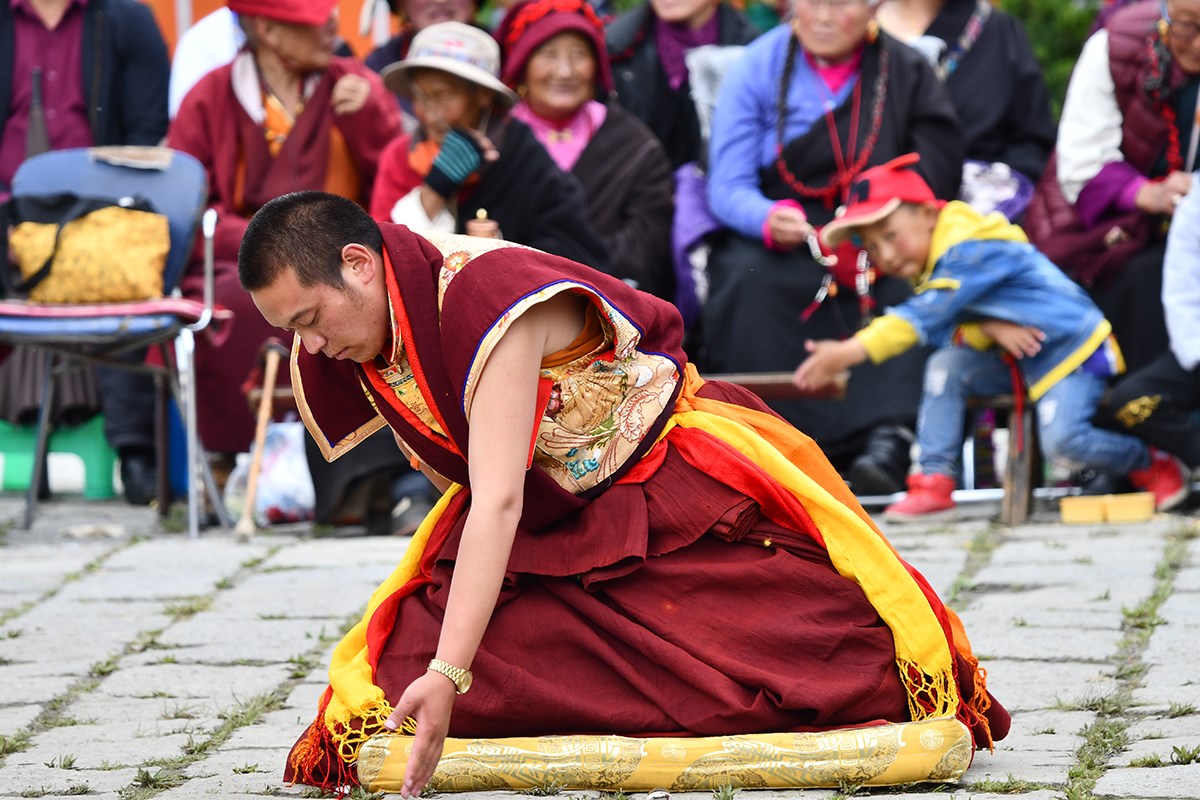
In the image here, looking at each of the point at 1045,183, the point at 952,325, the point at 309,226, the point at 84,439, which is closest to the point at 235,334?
the point at 84,439

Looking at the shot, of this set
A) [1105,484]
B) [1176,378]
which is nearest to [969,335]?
[1176,378]

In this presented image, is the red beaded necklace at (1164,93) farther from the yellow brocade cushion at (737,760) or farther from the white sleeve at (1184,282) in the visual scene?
the yellow brocade cushion at (737,760)

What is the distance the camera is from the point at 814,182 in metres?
6.80

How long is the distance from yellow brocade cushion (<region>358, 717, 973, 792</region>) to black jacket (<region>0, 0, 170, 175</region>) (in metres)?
4.75

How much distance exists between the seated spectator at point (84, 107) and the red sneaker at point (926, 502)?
114 inches

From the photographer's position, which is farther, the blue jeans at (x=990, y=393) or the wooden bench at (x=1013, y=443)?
the blue jeans at (x=990, y=393)

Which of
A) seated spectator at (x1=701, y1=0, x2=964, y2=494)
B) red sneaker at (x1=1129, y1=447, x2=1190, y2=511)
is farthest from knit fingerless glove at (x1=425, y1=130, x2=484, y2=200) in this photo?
red sneaker at (x1=1129, y1=447, x2=1190, y2=511)

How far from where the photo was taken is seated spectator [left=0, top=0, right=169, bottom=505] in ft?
23.4

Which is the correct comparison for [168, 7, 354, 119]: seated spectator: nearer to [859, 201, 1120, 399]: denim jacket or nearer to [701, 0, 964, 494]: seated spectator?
[701, 0, 964, 494]: seated spectator

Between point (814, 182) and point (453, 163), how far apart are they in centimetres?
145

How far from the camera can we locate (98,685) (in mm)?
4109

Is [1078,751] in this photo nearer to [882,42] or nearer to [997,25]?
[882,42]

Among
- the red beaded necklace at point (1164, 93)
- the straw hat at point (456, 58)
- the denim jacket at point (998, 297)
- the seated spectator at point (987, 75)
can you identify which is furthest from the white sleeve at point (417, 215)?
the red beaded necklace at point (1164, 93)

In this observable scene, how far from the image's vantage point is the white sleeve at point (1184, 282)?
600 centimetres
